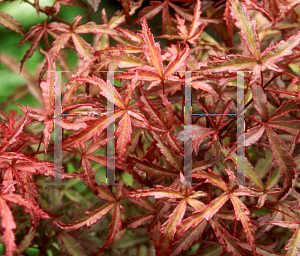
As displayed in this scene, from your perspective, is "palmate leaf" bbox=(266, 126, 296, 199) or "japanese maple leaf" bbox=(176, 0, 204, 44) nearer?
"palmate leaf" bbox=(266, 126, 296, 199)

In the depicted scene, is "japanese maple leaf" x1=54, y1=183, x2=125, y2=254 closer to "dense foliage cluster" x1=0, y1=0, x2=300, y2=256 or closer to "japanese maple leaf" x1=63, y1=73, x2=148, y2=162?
"dense foliage cluster" x1=0, y1=0, x2=300, y2=256

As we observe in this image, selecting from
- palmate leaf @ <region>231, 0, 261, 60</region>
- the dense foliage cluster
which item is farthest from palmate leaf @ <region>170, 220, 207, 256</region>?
palmate leaf @ <region>231, 0, 261, 60</region>

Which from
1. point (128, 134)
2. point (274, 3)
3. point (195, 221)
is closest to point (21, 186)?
point (128, 134)

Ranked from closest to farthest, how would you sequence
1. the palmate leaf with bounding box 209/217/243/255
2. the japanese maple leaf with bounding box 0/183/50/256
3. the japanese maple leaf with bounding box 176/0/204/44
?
the japanese maple leaf with bounding box 0/183/50/256 → the palmate leaf with bounding box 209/217/243/255 → the japanese maple leaf with bounding box 176/0/204/44

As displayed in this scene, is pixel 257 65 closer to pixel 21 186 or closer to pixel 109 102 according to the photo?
pixel 109 102

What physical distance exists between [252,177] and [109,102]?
423mm

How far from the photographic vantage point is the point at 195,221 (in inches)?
23.3

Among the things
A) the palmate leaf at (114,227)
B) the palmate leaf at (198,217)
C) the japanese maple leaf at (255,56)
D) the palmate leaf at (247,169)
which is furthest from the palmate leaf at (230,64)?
the palmate leaf at (114,227)

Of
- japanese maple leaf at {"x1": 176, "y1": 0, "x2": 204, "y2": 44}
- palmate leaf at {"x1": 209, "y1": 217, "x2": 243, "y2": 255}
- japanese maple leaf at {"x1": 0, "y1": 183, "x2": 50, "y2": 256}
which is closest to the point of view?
japanese maple leaf at {"x1": 0, "y1": 183, "x2": 50, "y2": 256}

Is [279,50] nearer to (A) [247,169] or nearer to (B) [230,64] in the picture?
(B) [230,64]

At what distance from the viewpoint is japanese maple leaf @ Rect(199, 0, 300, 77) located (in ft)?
1.93

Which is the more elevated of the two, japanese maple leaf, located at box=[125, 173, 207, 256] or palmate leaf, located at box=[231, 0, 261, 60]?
palmate leaf, located at box=[231, 0, 261, 60]

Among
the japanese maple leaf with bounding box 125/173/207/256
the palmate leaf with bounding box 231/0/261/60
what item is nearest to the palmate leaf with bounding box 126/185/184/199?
the japanese maple leaf with bounding box 125/173/207/256

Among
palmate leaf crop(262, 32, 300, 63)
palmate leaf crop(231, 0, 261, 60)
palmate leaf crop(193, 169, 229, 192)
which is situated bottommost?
palmate leaf crop(193, 169, 229, 192)
